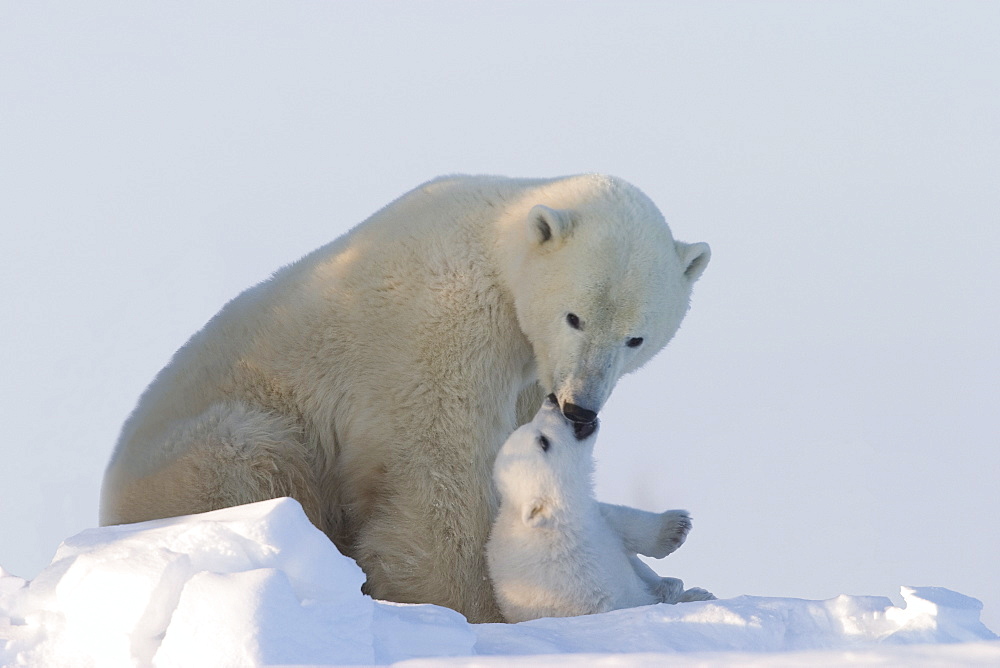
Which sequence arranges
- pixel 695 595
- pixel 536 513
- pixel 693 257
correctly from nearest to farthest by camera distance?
1. pixel 536 513
2. pixel 693 257
3. pixel 695 595

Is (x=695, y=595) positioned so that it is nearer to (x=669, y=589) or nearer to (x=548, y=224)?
(x=669, y=589)

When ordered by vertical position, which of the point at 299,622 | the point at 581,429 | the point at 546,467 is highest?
the point at 581,429

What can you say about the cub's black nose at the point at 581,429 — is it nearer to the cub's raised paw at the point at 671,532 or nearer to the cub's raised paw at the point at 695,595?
the cub's raised paw at the point at 671,532

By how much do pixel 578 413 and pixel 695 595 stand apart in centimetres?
98

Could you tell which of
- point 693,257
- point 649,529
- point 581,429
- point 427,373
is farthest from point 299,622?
point 693,257

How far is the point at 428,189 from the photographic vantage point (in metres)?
5.15

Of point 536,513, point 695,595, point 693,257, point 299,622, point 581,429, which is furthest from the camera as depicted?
point 695,595

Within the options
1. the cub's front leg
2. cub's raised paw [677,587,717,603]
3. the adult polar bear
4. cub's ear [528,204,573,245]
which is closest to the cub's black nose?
the adult polar bear

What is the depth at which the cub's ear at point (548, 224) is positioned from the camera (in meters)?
4.50

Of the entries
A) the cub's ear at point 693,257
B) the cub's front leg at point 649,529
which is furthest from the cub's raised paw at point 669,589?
the cub's ear at point 693,257

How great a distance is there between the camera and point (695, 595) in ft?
16.1

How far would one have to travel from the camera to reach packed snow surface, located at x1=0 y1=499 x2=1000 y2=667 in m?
2.94

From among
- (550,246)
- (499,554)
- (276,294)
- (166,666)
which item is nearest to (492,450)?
(499,554)

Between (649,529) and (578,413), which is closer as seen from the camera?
(578,413)
